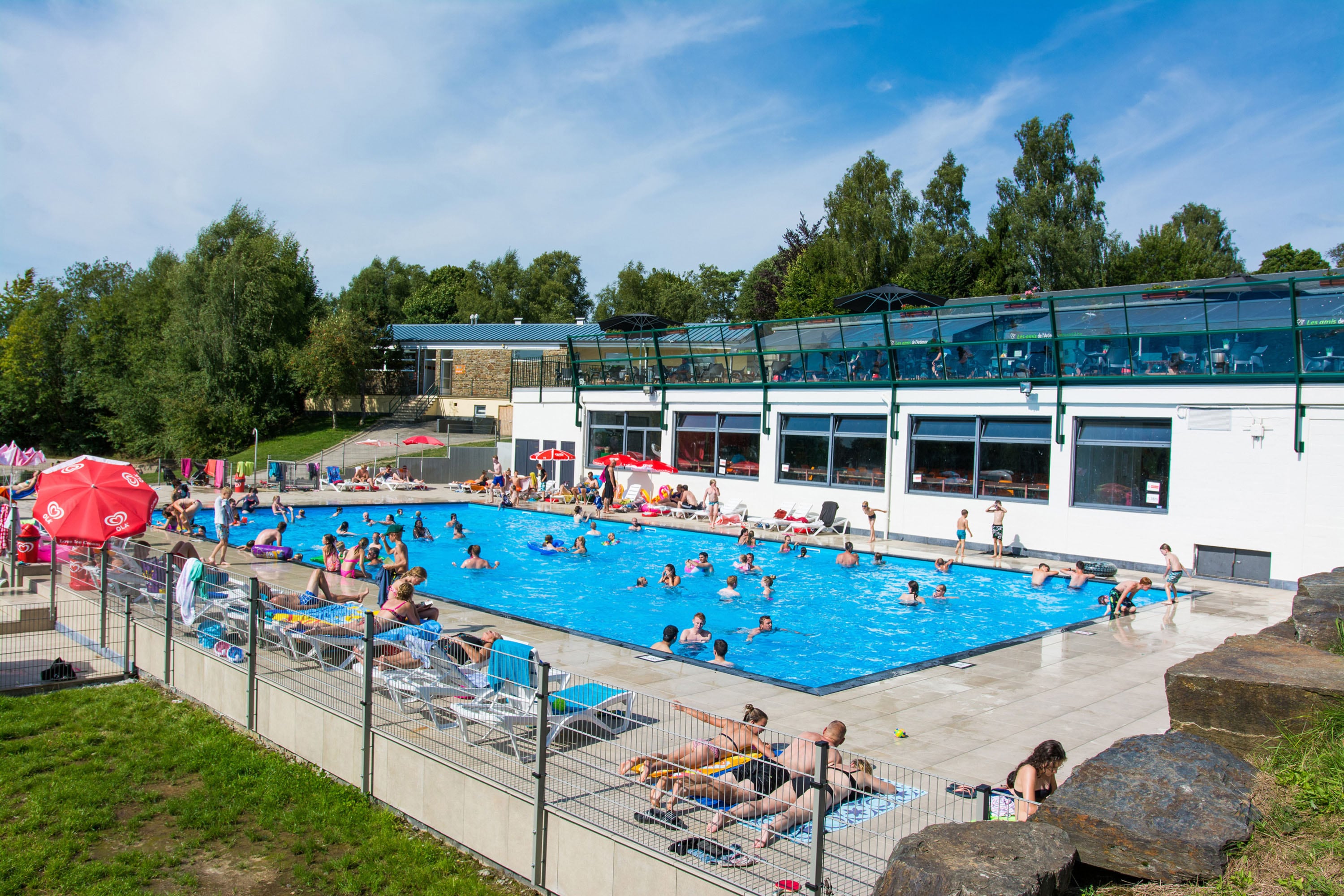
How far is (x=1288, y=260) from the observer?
6009 cm

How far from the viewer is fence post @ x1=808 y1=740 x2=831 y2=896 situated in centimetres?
403

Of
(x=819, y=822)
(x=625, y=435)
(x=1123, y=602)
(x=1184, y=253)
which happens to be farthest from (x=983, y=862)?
(x=1184, y=253)

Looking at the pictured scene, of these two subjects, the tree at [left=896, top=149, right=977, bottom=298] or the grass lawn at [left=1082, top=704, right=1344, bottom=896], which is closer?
the grass lawn at [left=1082, top=704, right=1344, bottom=896]

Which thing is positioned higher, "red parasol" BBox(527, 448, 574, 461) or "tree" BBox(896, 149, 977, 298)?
"tree" BBox(896, 149, 977, 298)

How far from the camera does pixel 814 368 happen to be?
2550 cm

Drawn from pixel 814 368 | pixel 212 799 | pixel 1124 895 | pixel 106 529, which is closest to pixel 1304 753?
pixel 1124 895

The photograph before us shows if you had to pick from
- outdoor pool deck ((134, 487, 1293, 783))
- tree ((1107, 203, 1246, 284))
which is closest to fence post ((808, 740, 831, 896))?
outdoor pool deck ((134, 487, 1293, 783))

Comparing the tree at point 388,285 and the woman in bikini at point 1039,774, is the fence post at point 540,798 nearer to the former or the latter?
the woman in bikini at point 1039,774

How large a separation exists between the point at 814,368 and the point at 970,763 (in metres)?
19.0

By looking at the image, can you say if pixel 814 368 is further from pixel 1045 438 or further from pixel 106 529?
pixel 106 529

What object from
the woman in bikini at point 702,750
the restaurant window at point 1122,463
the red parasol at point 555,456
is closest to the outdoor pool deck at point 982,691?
the woman in bikini at point 702,750

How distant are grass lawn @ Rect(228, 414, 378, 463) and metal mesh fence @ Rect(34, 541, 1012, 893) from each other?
3900 cm

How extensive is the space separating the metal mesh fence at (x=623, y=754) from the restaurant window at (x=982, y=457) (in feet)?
50.5

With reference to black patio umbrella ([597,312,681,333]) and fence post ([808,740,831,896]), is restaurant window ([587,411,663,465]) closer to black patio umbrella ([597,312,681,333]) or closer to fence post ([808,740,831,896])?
black patio umbrella ([597,312,681,333])
